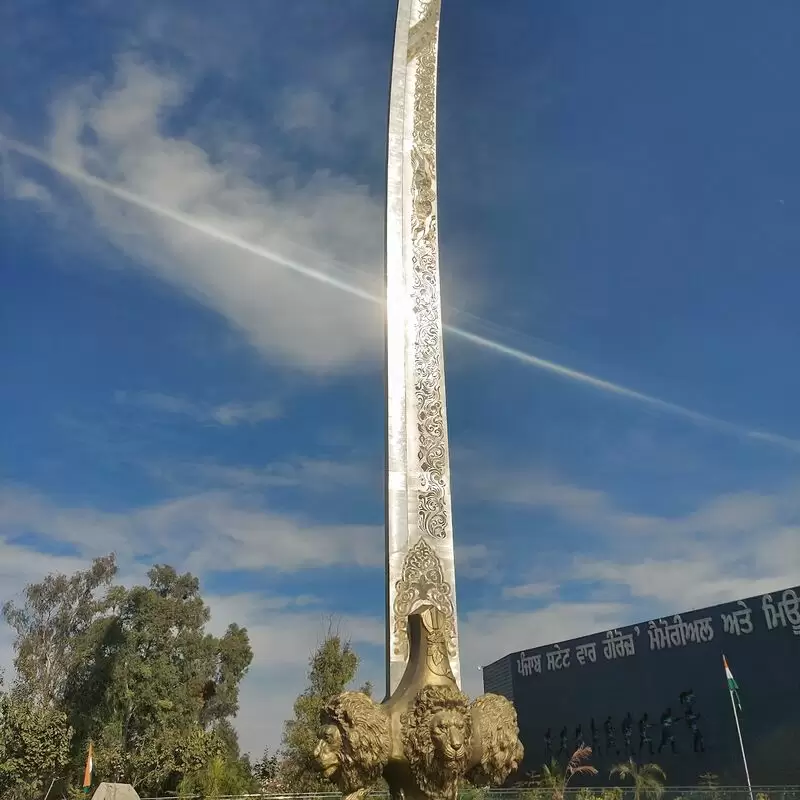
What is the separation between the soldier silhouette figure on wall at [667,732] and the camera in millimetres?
18859

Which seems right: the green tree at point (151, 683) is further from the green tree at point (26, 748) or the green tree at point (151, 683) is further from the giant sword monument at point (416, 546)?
the giant sword monument at point (416, 546)

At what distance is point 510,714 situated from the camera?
296 centimetres

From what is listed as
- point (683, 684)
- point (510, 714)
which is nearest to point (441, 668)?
point (510, 714)

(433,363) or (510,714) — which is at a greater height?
(433,363)

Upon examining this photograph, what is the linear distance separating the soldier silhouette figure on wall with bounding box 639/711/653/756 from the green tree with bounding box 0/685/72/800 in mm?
14262

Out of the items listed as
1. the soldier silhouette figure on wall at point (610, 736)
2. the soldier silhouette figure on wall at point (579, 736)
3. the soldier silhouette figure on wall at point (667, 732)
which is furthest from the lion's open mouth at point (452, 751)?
the soldier silhouette figure on wall at point (579, 736)

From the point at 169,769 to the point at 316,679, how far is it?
415cm

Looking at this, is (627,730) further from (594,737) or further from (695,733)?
(695,733)

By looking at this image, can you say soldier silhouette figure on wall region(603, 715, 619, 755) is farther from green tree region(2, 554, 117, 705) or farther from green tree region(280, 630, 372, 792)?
green tree region(2, 554, 117, 705)

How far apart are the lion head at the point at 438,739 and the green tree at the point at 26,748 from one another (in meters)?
15.1

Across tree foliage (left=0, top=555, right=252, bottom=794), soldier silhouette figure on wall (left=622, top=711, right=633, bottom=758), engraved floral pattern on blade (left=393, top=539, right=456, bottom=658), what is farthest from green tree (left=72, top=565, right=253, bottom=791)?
engraved floral pattern on blade (left=393, top=539, right=456, bottom=658)

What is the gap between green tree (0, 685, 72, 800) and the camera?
14633 mm

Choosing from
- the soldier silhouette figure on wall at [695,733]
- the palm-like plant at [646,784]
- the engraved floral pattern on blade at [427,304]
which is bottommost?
the palm-like plant at [646,784]

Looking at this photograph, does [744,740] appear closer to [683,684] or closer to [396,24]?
[683,684]
